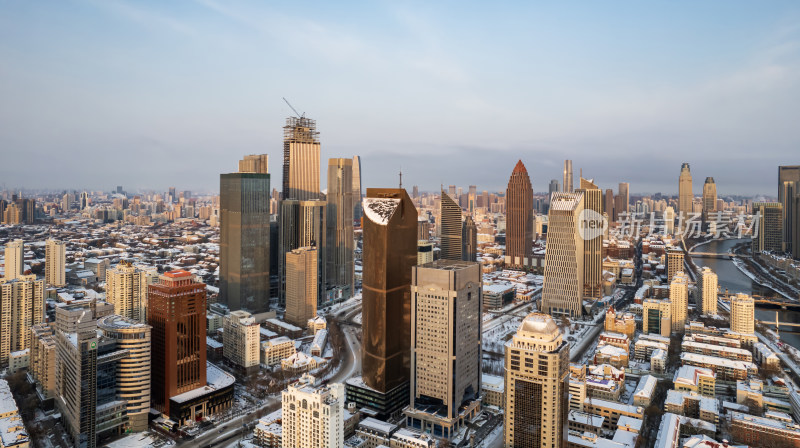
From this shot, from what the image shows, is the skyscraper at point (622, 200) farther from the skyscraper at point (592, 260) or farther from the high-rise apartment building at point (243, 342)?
the high-rise apartment building at point (243, 342)

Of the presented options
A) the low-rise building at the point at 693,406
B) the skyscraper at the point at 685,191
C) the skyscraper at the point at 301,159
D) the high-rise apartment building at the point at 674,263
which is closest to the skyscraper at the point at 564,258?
the low-rise building at the point at 693,406

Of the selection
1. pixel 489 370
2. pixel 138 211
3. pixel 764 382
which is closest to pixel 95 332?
pixel 489 370

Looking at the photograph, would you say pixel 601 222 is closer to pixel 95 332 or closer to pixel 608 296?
pixel 608 296

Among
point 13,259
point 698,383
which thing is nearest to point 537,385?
point 698,383

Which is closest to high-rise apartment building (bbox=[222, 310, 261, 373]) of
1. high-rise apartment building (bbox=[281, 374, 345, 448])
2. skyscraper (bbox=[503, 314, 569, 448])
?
high-rise apartment building (bbox=[281, 374, 345, 448])

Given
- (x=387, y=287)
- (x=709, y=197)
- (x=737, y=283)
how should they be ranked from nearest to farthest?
1. (x=387, y=287)
2. (x=737, y=283)
3. (x=709, y=197)

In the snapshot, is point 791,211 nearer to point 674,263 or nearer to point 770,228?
point 770,228
